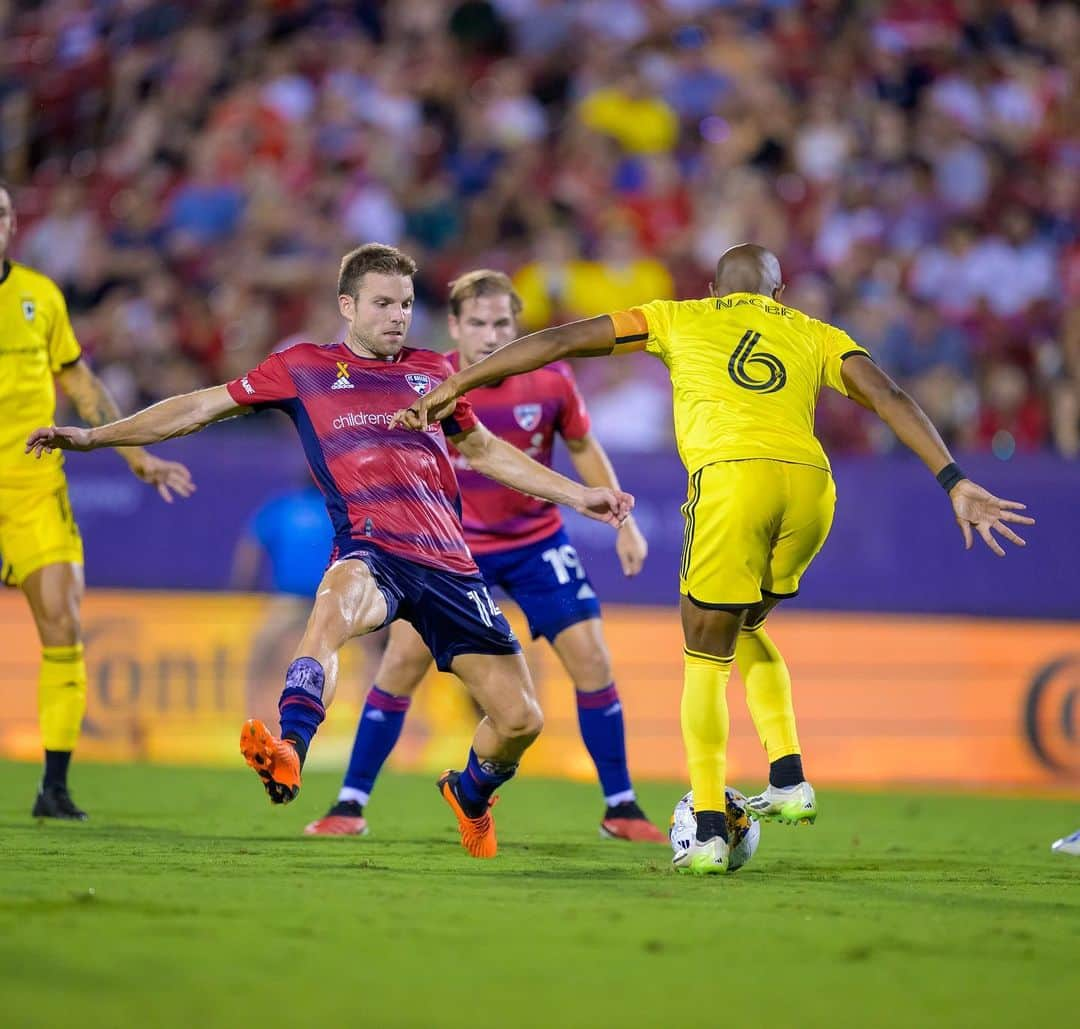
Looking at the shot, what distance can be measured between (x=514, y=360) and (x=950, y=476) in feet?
5.39

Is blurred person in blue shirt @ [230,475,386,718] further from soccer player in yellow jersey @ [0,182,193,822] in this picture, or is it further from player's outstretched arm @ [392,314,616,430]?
player's outstretched arm @ [392,314,616,430]

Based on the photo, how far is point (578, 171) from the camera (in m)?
15.9

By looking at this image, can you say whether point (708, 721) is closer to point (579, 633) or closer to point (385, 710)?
point (579, 633)

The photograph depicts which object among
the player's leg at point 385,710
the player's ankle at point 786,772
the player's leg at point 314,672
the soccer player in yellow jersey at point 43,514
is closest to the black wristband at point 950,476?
the player's ankle at point 786,772

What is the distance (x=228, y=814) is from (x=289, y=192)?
820 cm

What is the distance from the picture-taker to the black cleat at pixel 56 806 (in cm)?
834

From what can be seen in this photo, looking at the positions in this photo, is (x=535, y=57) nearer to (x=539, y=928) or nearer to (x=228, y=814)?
(x=228, y=814)

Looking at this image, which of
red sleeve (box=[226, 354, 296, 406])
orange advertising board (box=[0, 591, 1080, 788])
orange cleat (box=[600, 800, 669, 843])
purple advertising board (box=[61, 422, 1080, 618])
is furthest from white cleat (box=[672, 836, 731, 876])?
purple advertising board (box=[61, 422, 1080, 618])

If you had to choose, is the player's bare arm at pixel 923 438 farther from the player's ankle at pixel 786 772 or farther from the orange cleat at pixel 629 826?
the orange cleat at pixel 629 826

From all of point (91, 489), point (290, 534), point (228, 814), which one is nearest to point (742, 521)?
point (228, 814)

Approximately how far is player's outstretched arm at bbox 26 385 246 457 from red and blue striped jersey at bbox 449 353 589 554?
2.20 m

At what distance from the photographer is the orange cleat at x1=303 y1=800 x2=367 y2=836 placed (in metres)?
8.21

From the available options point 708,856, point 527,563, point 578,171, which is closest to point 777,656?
point 708,856

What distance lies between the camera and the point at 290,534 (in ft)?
42.5
